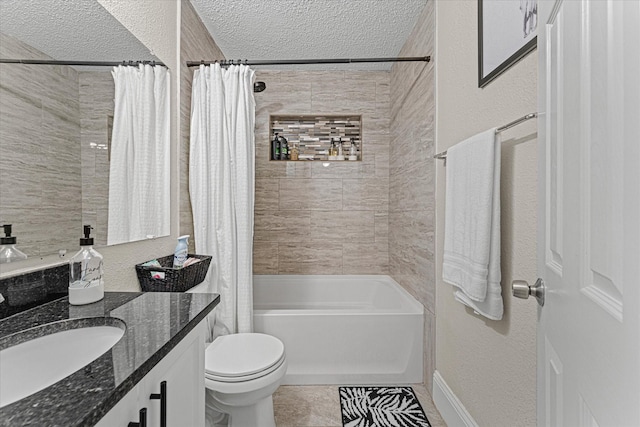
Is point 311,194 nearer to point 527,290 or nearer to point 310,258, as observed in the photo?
point 310,258

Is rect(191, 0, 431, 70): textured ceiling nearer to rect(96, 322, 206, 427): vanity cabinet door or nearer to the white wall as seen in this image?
the white wall

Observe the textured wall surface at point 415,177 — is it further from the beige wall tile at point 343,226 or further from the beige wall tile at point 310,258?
the beige wall tile at point 310,258

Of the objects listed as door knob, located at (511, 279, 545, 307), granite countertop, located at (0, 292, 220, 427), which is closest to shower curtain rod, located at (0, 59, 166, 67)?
granite countertop, located at (0, 292, 220, 427)

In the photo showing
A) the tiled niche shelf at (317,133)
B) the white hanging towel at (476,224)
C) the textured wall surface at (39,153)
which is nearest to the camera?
the textured wall surface at (39,153)

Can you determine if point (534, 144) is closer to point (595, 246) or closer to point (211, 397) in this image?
point (595, 246)

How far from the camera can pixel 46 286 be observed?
3.47ft

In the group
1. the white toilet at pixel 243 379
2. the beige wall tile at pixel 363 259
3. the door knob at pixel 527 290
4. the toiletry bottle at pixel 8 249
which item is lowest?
the white toilet at pixel 243 379

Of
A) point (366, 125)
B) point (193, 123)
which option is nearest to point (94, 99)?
point (193, 123)

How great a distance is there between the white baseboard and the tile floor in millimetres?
55

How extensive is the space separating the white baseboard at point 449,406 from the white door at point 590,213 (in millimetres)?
1120

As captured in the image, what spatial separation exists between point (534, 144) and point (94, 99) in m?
1.56

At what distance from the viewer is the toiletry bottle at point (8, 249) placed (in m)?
0.94

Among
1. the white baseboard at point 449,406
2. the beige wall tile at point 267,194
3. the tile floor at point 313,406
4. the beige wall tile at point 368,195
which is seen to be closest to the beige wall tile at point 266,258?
the beige wall tile at point 267,194

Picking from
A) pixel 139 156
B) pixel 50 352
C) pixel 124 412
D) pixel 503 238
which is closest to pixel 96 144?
pixel 139 156
